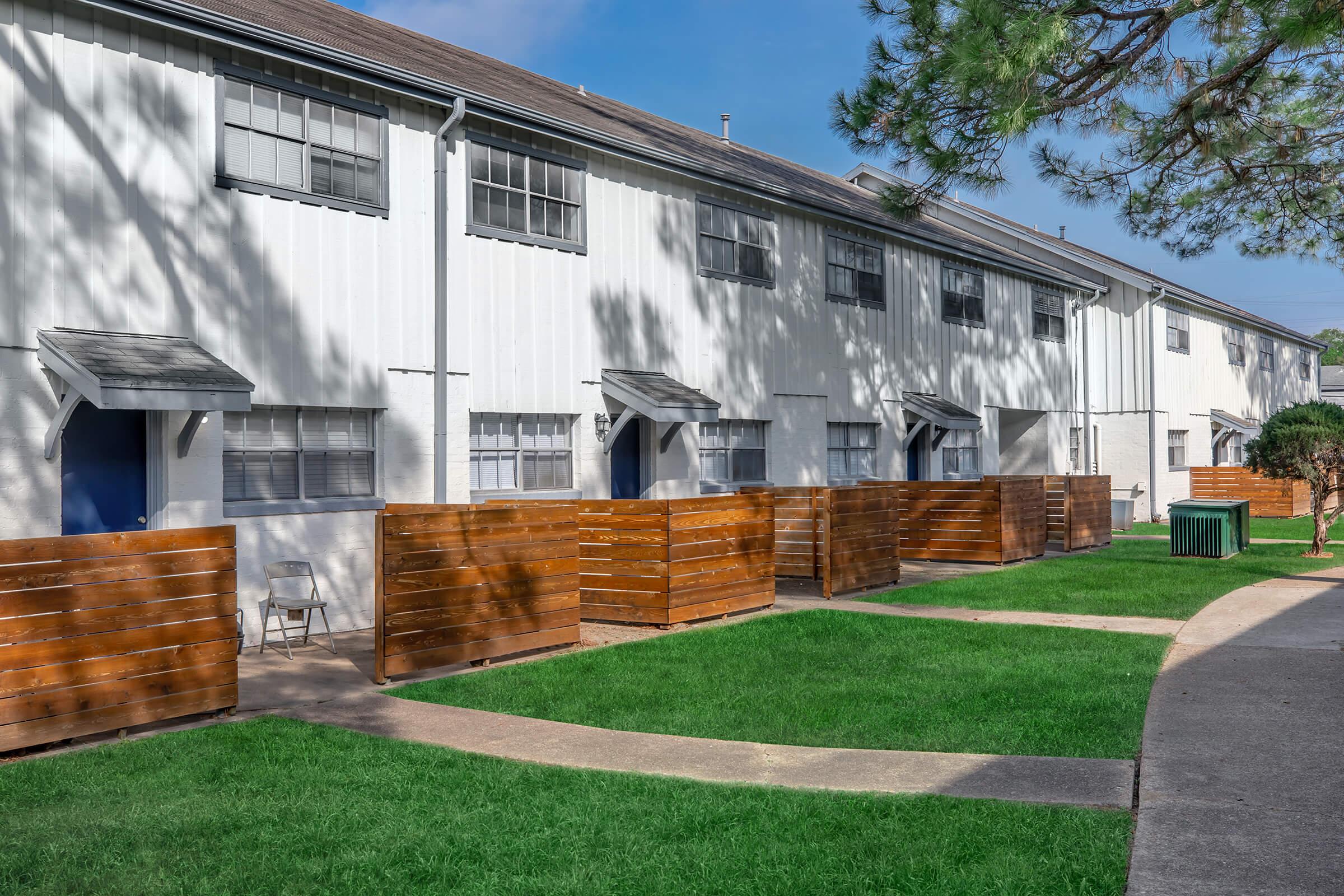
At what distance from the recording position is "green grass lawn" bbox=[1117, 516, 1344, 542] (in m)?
24.3

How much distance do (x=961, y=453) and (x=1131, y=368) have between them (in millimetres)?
9154

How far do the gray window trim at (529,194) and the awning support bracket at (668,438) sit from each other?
8.85ft

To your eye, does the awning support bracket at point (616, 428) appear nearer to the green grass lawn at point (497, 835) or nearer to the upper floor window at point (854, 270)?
the upper floor window at point (854, 270)

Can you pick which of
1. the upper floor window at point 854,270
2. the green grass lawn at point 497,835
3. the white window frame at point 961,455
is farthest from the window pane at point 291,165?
the white window frame at point 961,455

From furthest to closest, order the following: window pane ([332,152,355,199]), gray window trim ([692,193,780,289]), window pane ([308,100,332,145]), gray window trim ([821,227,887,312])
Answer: gray window trim ([821,227,887,312])
gray window trim ([692,193,780,289])
window pane ([332,152,355,199])
window pane ([308,100,332,145])

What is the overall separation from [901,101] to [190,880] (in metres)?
9.76

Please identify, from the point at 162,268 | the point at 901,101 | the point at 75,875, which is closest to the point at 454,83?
the point at 162,268

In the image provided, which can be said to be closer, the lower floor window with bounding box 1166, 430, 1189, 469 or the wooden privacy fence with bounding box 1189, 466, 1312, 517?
the wooden privacy fence with bounding box 1189, 466, 1312, 517

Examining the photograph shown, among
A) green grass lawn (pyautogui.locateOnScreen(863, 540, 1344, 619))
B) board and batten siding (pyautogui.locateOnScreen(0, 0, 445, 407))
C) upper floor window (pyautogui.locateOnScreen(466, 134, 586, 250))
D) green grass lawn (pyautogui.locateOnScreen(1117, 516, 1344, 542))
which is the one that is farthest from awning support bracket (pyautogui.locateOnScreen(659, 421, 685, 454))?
green grass lawn (pyautogui.locateOnScreen(1117, 516, 1344, 542))

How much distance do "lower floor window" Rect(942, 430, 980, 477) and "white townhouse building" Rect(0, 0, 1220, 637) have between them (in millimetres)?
4368

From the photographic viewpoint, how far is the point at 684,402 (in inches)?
584

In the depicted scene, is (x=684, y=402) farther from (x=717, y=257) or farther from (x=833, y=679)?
(x=833, y=679)

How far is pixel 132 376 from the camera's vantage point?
9.20 metres

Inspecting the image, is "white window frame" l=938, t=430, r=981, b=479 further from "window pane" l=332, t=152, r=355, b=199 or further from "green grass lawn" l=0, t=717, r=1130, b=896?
"green grass lawn" l=0, t=717, r=1130, b=896
